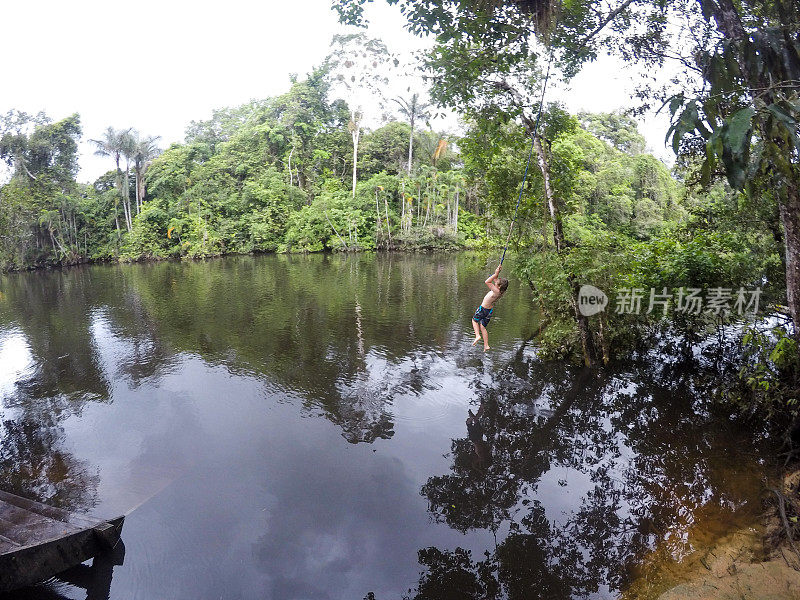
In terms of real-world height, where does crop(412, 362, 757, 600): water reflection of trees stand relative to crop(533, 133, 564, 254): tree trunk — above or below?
below

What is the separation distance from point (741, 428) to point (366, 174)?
4065 centimetres

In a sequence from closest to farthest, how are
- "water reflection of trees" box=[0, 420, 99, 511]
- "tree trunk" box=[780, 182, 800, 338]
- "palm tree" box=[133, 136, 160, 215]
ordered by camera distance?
"tree trunk" box=[780, 182, 800, 338], "water reflection of trees" box=[0, 420, 99, 511], "palm tree" box=[133, 136, 160, 215]

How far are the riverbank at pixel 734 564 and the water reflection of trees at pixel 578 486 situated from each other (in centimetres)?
16

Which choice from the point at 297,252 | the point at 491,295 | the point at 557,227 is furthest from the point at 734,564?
the point at 297,252

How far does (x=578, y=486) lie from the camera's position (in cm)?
564

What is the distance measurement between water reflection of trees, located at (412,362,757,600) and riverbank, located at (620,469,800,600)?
6.4 inches

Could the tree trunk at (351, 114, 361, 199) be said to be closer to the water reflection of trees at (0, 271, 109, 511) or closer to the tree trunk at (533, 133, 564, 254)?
the water reflection of trees at (0, 271, 109, 511)

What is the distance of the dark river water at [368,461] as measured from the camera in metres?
4.50

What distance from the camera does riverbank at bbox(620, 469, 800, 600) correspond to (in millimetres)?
3742

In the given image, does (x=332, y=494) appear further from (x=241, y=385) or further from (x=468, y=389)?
(x=241, y=385)

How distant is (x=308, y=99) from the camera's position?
140 ft

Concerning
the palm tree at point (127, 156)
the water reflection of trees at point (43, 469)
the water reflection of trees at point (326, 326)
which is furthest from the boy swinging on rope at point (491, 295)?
the palm tree at point (127, 156)

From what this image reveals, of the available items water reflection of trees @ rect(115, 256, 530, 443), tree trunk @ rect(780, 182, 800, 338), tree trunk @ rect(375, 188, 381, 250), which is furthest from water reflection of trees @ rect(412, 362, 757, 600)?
tree trunk @ rect(375, 188, 381, 250)

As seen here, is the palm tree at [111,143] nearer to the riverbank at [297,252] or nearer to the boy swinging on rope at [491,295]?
the riverbank at [297,252]
